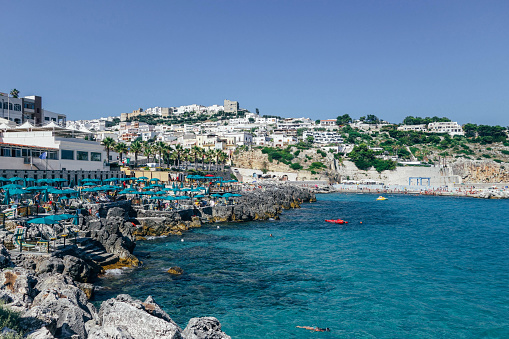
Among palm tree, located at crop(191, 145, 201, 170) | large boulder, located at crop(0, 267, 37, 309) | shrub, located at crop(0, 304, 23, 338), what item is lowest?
large boulder, located at crop(0, 267, 37, 309)

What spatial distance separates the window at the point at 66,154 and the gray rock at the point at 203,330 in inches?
1769

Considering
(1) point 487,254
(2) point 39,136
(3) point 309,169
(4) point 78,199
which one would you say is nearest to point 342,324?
(1) point 487,254

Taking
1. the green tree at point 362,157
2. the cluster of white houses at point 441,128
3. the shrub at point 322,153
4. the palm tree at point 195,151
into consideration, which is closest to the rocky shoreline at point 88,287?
the palm tree at point 195,151

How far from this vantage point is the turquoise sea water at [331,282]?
16.9 metres

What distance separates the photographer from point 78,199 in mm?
37781

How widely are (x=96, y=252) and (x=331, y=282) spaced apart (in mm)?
15283

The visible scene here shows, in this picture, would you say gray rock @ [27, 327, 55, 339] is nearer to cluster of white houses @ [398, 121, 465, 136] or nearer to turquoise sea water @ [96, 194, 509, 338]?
turquoise sea water @ [96, 194, 509, 338]

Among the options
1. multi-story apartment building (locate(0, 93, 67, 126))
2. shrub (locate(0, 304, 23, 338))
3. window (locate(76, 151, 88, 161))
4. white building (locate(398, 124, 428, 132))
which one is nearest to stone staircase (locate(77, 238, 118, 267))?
shrub (locate(0, 304, 23, 338))

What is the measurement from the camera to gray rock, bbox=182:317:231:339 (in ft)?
32.4

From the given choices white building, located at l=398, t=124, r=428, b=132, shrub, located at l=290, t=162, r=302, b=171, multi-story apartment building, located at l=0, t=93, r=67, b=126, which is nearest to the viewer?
multi-story apartment building, located at l=0, t=93, r=67, b=126

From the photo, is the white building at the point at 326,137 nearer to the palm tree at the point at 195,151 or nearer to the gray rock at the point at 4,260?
the palm tree at the point at 195,151

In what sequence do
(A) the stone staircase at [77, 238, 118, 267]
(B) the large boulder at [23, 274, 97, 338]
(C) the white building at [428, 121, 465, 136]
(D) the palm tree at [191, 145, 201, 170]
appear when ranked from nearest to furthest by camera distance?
(B) the large boulder at [23, 274, 97, 338] < (A) the stone staircase at [77, 238, 118, 267] < (D) the palm tree at [191, 145, 201, 170] < (C) the white building at [428, 121, 465, 136]

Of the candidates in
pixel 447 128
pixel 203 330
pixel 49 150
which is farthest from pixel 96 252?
pixel 447 128

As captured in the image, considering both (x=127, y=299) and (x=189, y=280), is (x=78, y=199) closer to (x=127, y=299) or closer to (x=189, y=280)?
(x=189, y=280)
